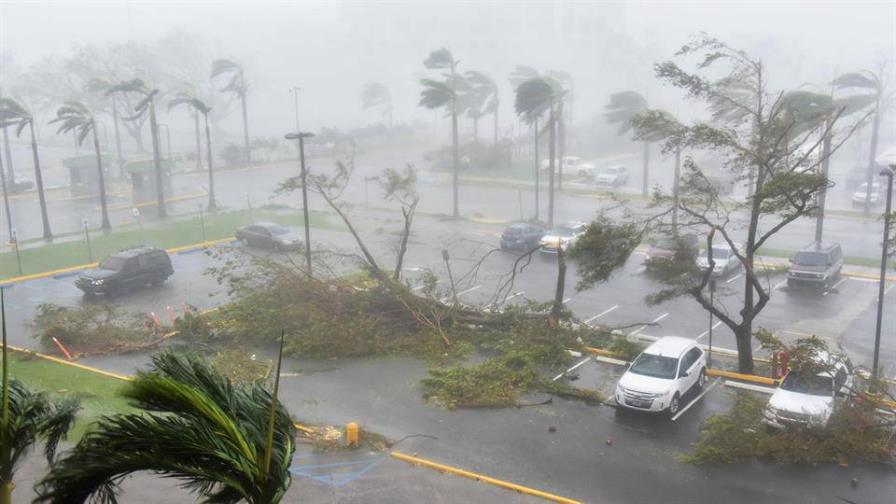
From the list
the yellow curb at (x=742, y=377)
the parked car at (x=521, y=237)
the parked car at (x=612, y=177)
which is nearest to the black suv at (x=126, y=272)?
the parked car at (x=521, y=237)

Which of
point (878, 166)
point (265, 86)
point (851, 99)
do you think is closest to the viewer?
point (851, 99)

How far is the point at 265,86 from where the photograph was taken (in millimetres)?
141500

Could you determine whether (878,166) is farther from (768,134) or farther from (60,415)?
(60,415)

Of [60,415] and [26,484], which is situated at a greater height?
[60,415]

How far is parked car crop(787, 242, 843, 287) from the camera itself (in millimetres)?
27906

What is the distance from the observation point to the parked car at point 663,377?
55.8 feet

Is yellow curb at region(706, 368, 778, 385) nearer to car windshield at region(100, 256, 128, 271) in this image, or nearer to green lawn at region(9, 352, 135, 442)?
green lawn at region(9, 352, 135, 442)

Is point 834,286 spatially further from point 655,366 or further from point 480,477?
point 480,477

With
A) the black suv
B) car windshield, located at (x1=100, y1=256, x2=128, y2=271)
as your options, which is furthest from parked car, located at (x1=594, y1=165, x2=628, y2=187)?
car windshield, located at (x1=100, y1=256, x2=128, y2=271)

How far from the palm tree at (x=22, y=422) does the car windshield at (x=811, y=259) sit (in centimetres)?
2615

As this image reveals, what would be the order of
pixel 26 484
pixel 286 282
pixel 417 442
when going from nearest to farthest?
pixel 26 484
pixel 417 442
pixel 286 282

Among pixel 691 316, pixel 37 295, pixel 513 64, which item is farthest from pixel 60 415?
pixel 513 64

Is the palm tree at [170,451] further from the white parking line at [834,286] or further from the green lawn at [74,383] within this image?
the white parking line at [834,286]

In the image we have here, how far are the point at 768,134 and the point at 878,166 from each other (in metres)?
42.0
